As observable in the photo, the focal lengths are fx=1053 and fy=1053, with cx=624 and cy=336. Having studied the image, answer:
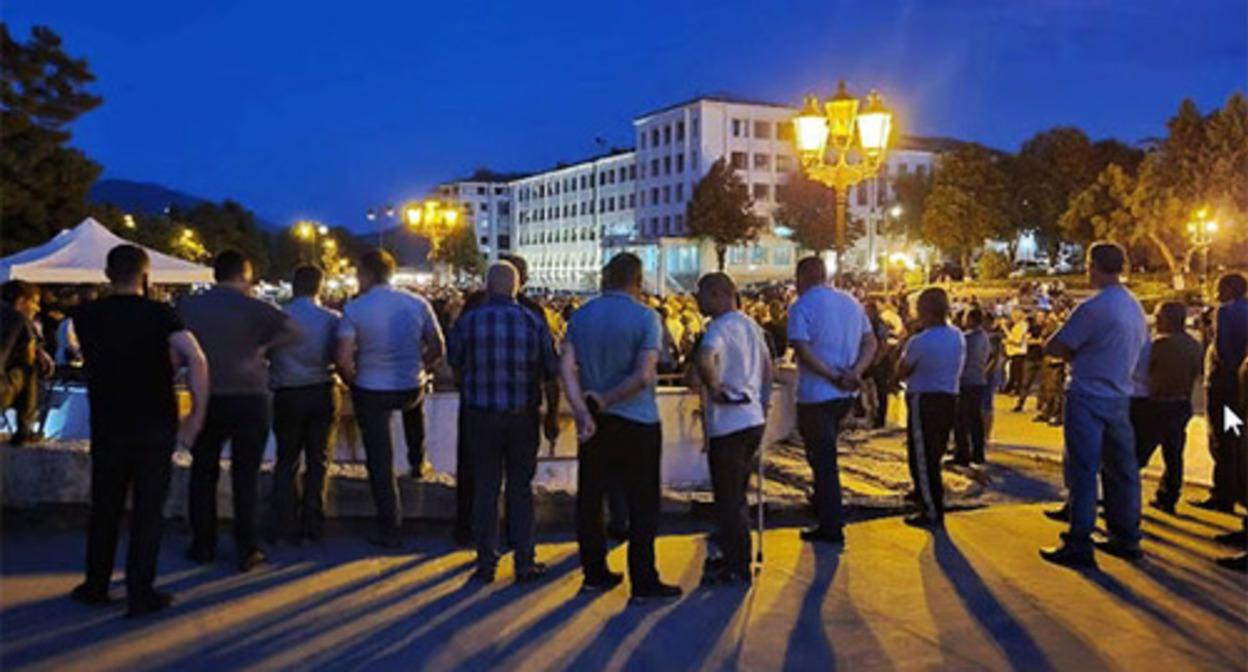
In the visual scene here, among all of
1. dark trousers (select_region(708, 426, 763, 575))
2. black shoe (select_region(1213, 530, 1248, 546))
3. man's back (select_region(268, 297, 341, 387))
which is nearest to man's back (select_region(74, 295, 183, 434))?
man's back (select_region(268, 297, 341, 387))

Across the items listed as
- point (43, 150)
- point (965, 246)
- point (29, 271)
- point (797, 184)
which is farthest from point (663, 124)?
point (29, 271)

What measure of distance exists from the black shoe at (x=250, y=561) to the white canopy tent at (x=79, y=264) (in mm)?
12066

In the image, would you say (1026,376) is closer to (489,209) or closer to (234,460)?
(234,460)

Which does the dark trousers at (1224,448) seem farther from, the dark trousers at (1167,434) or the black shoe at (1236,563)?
the black shoe at (1236,563)

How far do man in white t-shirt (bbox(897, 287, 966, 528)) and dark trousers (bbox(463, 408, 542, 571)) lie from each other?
112 inches

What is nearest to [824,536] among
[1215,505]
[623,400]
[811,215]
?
[623,400]

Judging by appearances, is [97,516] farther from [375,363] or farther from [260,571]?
[375,363]

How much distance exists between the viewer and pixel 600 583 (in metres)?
5.58

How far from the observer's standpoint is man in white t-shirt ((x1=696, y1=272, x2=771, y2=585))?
5699mm

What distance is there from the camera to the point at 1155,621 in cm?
517

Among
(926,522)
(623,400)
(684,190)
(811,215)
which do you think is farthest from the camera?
(684,190)

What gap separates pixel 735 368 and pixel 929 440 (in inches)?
84.4

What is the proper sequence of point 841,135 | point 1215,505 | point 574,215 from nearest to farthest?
point 1215,505, point 841,135, point 574,215

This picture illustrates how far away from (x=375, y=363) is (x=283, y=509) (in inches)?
39.9
